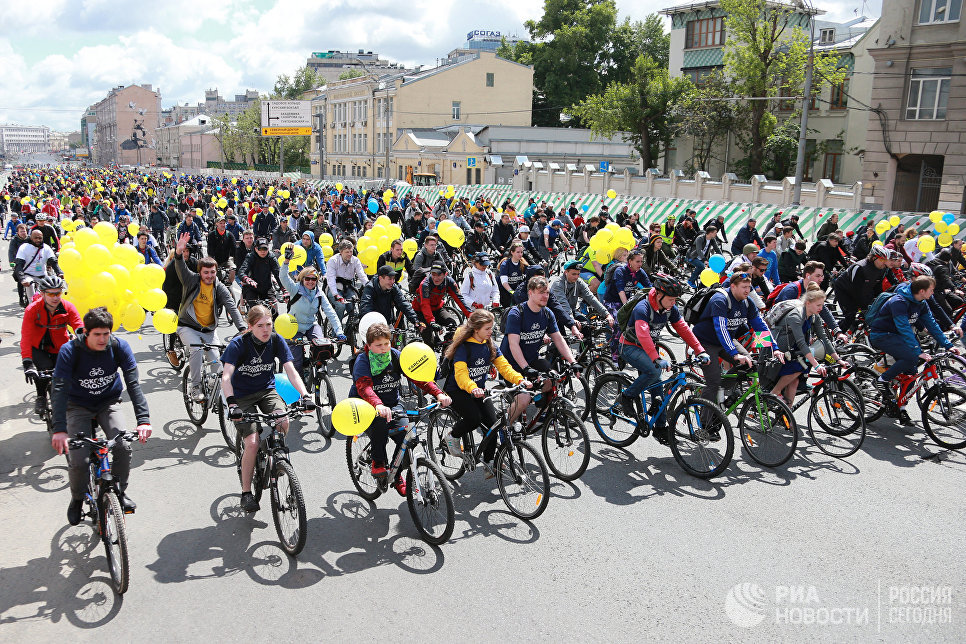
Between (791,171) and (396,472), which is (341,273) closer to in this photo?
(396,472)

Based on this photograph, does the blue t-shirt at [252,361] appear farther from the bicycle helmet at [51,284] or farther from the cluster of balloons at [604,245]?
the cluster of balloons at [604,245]

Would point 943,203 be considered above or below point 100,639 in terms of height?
above

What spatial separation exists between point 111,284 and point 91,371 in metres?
3.38

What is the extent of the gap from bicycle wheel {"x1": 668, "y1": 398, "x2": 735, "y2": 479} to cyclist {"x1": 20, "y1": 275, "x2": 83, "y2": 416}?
19.2 ft

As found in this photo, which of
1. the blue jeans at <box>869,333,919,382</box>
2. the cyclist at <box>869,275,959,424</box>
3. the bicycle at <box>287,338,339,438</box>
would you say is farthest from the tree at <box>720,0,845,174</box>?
the bicycle at <box>287,338,339,438</box>

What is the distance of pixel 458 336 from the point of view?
252 inches

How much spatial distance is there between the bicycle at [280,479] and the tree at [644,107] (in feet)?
159

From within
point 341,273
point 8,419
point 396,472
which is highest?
point 341,273

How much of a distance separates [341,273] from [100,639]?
708 centimetres

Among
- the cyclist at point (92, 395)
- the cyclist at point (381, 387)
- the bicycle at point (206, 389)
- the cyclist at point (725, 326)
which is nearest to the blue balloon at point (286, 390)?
the cyclist at point (381, 387)

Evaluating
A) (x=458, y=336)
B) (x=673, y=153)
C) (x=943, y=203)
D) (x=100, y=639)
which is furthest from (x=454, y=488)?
(x=673, y=153)

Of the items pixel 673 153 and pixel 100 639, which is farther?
pixel 673 153

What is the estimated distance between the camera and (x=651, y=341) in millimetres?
7426

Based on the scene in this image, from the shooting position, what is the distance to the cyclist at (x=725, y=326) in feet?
24.6
